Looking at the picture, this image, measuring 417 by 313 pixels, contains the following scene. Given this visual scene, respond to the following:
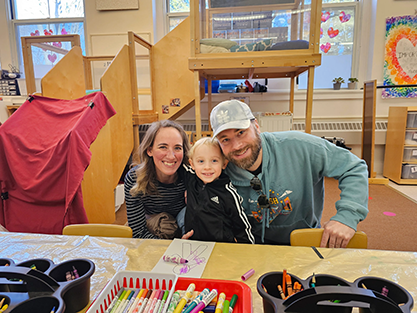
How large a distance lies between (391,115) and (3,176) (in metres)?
4.39

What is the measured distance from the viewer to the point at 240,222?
47.6 inches

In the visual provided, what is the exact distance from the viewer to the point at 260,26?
7.86 ft

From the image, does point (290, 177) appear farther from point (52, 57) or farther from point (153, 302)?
point (52, 57)

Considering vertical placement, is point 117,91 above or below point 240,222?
above

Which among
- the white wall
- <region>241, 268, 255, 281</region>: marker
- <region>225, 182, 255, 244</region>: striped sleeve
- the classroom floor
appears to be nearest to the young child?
<region>225, 182, 255, 244</region>: striped sleeve

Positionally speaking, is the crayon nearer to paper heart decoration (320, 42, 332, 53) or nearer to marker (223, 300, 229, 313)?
marker (223, 300, 229, 313)

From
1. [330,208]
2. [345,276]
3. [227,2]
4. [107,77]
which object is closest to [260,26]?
[227,2]

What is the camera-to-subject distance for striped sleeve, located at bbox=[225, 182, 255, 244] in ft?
3.93

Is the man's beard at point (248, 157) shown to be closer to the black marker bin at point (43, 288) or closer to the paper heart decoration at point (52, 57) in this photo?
the black marker bin at point (43, 288)

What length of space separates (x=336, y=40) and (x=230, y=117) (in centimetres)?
381

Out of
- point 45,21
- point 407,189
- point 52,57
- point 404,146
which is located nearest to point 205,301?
point 407,189

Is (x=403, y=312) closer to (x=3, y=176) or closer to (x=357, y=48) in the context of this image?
(x=3, y=176)

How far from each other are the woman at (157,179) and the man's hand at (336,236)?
689mm

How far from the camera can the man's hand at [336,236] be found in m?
1.03
